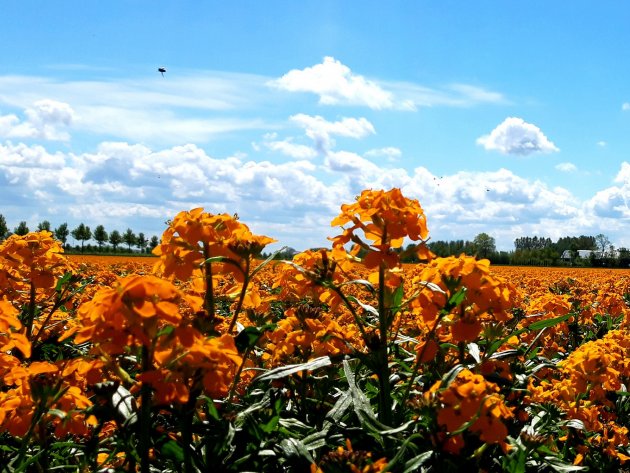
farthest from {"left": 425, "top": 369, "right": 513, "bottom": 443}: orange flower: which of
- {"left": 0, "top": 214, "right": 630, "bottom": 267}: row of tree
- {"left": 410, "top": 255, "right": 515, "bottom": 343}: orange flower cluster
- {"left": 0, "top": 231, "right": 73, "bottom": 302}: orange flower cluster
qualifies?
{"left": 0, "top": 214, "right": 630, "bottom": 267}: row of tree

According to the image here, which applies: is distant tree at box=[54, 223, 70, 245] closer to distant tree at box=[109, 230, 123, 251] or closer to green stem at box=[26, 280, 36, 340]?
distant tree at box=[109, 230, 123, 251]

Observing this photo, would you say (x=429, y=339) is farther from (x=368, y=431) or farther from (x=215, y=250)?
(x=215, y=250)

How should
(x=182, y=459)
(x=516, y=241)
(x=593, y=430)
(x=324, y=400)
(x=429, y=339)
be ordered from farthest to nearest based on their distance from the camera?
(x=516, y=241) → (x=593, y=430) → (x=324, y=400) → (x=429, y=339) → (x=182, y=459)

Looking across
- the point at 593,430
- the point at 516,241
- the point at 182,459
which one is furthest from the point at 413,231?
the point at 516,241

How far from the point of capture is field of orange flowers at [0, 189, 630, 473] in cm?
158

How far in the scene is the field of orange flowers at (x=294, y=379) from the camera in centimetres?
158

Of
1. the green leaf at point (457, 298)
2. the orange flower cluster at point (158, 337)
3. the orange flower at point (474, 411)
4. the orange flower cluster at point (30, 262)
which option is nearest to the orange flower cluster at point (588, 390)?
the green leaf at point (457, 298)

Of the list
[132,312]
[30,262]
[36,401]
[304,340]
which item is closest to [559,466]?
[304,340]

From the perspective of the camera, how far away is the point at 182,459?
1758 millimetres

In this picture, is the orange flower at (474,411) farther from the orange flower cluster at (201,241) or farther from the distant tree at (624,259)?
the distant tree at (624,259)

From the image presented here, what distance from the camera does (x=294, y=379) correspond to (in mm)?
2783

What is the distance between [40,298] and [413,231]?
3606 millimetres

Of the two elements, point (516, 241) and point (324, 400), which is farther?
point (516, 241)

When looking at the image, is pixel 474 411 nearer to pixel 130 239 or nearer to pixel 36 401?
pixel 36 401
